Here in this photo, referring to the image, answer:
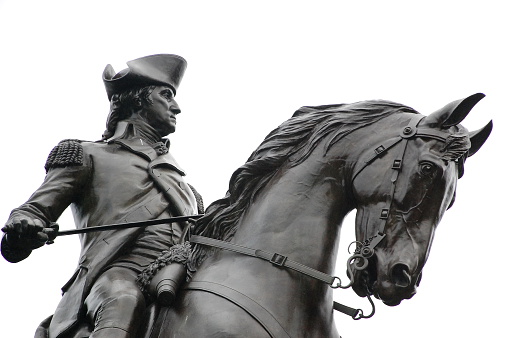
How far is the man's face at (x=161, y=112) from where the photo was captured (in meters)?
9.94

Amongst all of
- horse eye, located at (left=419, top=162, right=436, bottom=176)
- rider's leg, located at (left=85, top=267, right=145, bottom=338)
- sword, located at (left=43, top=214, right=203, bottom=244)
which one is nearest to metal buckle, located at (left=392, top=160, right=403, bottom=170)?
horse eye, located at (left=419, top=162, right=436, bottom=176)

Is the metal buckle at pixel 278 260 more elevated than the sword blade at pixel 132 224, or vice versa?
the metal buckle at pixel 278 260

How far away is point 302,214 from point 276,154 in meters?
0.65

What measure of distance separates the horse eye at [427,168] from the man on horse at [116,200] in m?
2.48

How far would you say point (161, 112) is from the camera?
9.97m

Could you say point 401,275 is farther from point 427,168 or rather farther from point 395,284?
point 427,168

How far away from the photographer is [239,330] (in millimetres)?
6688

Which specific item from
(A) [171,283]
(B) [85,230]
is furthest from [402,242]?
(B) [85,230]

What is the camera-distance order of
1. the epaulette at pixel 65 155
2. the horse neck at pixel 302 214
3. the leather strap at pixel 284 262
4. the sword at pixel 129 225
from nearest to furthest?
the leather strap at pixel 284 262 → the horse neck at pixel 302 214 → the sword at pixel 129 225 → the epaulette at pixel 65 155

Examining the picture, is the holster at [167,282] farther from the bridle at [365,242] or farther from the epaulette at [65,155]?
the epaulette at [65,155]

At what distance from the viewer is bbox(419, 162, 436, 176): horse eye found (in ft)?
23.2

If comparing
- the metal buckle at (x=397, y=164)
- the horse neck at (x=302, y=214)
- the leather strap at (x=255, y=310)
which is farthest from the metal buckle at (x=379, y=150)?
the leather strap at (x=255, y=310)

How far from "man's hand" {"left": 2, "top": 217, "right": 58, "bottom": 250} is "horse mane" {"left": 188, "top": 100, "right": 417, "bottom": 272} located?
140 cm

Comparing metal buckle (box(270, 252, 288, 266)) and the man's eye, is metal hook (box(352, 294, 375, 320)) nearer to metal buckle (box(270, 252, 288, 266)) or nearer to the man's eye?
metal buckle (box(270, 252, 288, 266))
